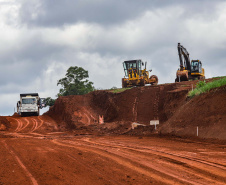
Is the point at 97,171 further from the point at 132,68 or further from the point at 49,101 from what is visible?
the point at 49,101

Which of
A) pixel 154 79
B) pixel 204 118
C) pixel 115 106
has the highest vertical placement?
pixel 154 79

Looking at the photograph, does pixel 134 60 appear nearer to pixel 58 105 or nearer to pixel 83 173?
pixel 58 105

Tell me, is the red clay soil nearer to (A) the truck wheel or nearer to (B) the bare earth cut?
(B) the bare earth cut

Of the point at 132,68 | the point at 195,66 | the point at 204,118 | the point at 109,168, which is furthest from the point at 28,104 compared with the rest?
the point at 109,168

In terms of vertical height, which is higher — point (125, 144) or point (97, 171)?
point (125, 144)

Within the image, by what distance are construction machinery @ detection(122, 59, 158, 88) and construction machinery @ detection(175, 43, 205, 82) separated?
4.73 meters

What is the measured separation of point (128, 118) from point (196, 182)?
1222 inches

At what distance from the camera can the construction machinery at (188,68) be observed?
4747cm

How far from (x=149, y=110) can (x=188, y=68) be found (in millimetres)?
14284

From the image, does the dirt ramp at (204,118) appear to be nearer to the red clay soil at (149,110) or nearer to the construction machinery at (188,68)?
the red clay soil at (149,110)

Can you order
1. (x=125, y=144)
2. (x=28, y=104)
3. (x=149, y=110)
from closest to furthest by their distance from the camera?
(x=125, y=144) < (x=149, y=110) < (x=28, y=104)

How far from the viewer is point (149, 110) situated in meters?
40.0

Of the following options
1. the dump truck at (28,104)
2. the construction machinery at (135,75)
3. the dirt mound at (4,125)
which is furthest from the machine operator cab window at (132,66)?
the dirt mound at (4,125)

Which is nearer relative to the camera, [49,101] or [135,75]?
[135,75]
